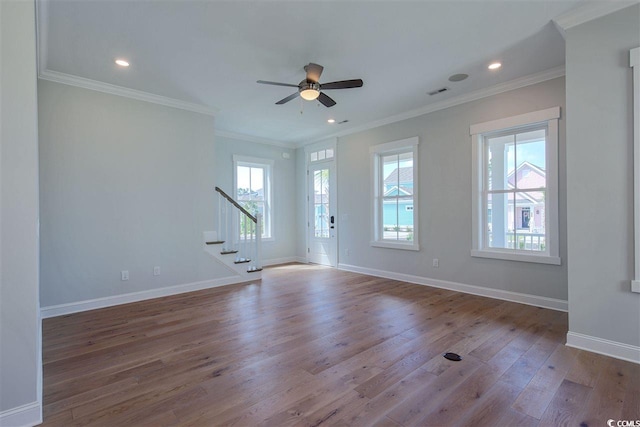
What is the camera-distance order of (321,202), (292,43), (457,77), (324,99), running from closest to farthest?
(292,43) → (324,99) → (457,77) → (321,202)

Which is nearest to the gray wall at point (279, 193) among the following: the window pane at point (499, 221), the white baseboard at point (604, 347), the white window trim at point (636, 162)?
the window pane at point (499, 221)

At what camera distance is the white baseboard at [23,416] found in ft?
5.30

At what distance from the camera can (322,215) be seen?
22.3ft

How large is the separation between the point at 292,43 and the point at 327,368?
9.55ft

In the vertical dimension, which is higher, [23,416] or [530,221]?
[530,221]

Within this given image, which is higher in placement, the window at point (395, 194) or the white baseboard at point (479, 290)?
the window at point (395, 194)

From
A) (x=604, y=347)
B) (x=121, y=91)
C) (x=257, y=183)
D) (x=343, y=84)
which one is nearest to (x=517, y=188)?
(x=604, y=347)

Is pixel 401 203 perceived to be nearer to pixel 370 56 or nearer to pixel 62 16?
pixel 370 56

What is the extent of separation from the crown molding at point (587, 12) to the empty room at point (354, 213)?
0.04 feet

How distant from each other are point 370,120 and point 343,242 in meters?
2.43

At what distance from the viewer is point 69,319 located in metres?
3.47

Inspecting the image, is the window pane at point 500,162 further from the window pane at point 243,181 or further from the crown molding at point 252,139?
the window pane at point 243,181

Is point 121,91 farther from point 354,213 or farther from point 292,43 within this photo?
point 354,213

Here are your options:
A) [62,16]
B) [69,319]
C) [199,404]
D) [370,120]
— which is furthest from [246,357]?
[370,120]
